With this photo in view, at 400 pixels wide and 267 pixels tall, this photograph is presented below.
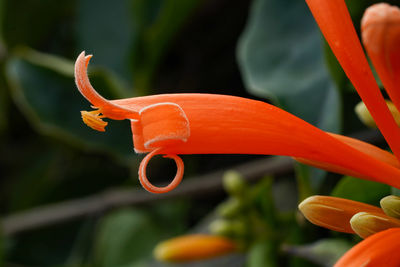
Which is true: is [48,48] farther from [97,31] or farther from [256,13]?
[256,13]

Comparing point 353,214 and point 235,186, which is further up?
point 353,214

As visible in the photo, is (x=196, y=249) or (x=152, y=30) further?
(x=152, y=30)

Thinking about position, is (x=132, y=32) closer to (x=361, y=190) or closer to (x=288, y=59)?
(x=288, y=59)

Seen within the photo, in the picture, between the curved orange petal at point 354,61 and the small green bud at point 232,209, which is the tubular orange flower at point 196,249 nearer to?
the small green bud at point 232,209

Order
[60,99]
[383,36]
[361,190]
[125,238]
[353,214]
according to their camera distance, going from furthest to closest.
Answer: [125,238], [60,99], [361,190], [353,214], [383,36]

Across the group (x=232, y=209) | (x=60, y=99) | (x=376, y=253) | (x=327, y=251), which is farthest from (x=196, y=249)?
(x=376, y=253)

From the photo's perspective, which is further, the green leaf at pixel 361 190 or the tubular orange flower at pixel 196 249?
the tubular orange flower at pixel 196 249

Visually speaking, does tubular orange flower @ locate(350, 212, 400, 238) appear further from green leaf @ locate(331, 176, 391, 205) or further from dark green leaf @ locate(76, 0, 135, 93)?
dark green leaf @ locate(76, 0, 135, 93)

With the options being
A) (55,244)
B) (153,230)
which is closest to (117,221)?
(153,230)

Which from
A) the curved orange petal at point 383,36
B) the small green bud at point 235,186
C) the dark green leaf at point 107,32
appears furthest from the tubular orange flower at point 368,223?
the dark green leaf at point 107,32
